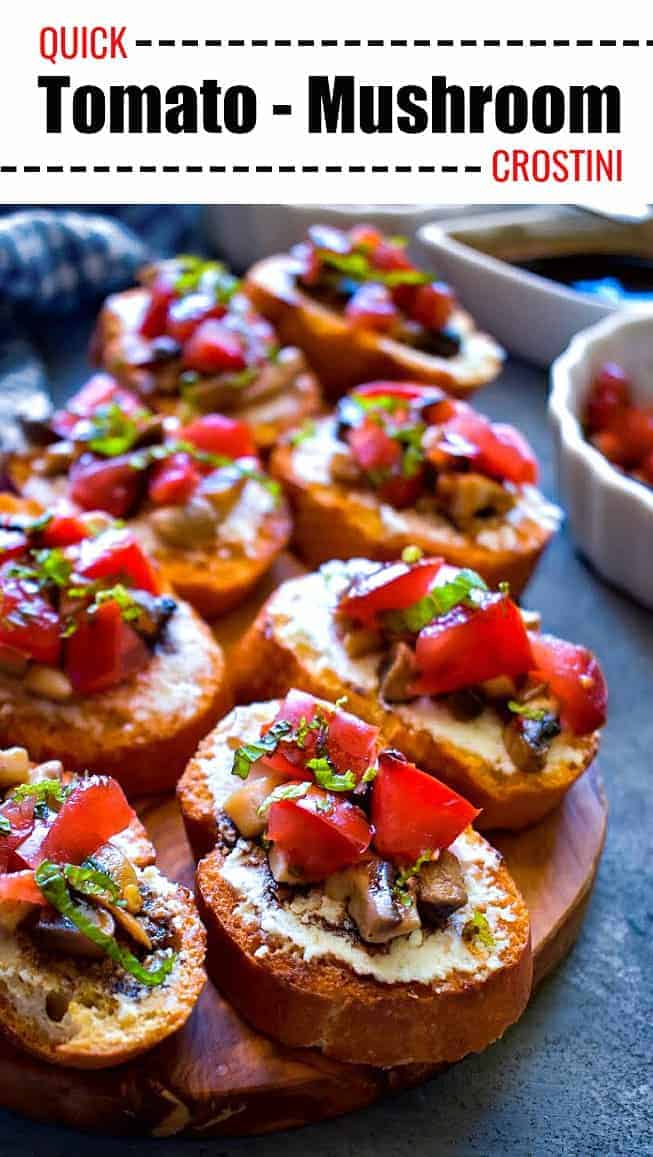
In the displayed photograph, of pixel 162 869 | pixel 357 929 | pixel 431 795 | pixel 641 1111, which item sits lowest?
pixel 641 1111

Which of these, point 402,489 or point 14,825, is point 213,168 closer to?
point 402,489

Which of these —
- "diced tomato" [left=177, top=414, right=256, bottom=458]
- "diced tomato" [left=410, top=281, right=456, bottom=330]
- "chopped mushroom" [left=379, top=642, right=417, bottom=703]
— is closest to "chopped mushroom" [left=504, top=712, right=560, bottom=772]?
"chopped mushroom" [left=379, top=642, right=417, bottom=703]

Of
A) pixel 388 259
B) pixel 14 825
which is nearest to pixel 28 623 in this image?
pixel 14 825

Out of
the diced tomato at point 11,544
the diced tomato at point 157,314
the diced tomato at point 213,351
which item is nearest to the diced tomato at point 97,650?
the diced tomato at point 11,544

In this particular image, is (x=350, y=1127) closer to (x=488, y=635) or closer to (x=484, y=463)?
(x=488, y=635)

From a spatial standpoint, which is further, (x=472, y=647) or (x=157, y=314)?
(x=157, y=314)

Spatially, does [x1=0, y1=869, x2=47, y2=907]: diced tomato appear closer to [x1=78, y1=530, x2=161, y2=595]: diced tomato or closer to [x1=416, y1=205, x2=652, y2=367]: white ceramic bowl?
[x1=78, y1=530, x2=161, y2=595]: diced tomato

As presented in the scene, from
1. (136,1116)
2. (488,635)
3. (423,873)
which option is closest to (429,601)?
(488,635)
